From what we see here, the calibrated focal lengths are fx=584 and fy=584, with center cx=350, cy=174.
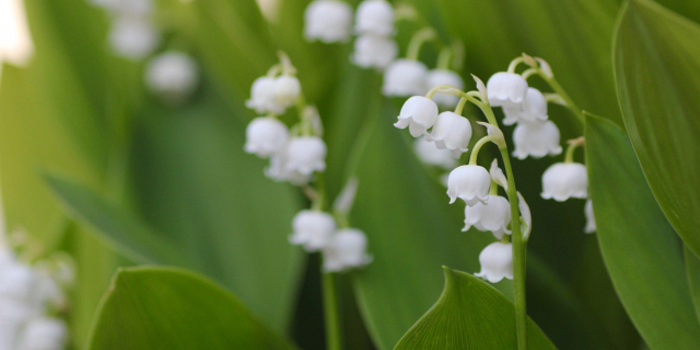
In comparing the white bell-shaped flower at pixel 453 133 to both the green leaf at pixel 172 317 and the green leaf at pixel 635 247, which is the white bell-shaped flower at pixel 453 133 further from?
the green leaf at pixel 172 317

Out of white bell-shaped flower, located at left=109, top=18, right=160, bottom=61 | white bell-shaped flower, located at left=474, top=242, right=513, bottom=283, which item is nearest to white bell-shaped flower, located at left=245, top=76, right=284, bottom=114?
white bell-shaped flower, located at left=474, top=242, right=513, bottom=283

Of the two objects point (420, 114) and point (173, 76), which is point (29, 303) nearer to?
point (173, 76)

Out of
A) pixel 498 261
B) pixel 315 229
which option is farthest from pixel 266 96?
pixel 498 261

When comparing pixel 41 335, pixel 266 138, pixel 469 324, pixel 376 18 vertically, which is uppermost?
pixel 376 18

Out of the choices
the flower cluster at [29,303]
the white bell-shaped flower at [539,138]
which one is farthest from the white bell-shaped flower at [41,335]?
the white bell-shaped flower at [539,138]

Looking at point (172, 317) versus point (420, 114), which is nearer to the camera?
point (420, 114)

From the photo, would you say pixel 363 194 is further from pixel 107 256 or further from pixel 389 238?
pixel 107 256

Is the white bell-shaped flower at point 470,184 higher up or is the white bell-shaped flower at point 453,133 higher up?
the white bell-shaped flower at point 453,133

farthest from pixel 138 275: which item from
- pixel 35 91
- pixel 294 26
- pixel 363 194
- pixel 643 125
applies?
pixel 35 91
